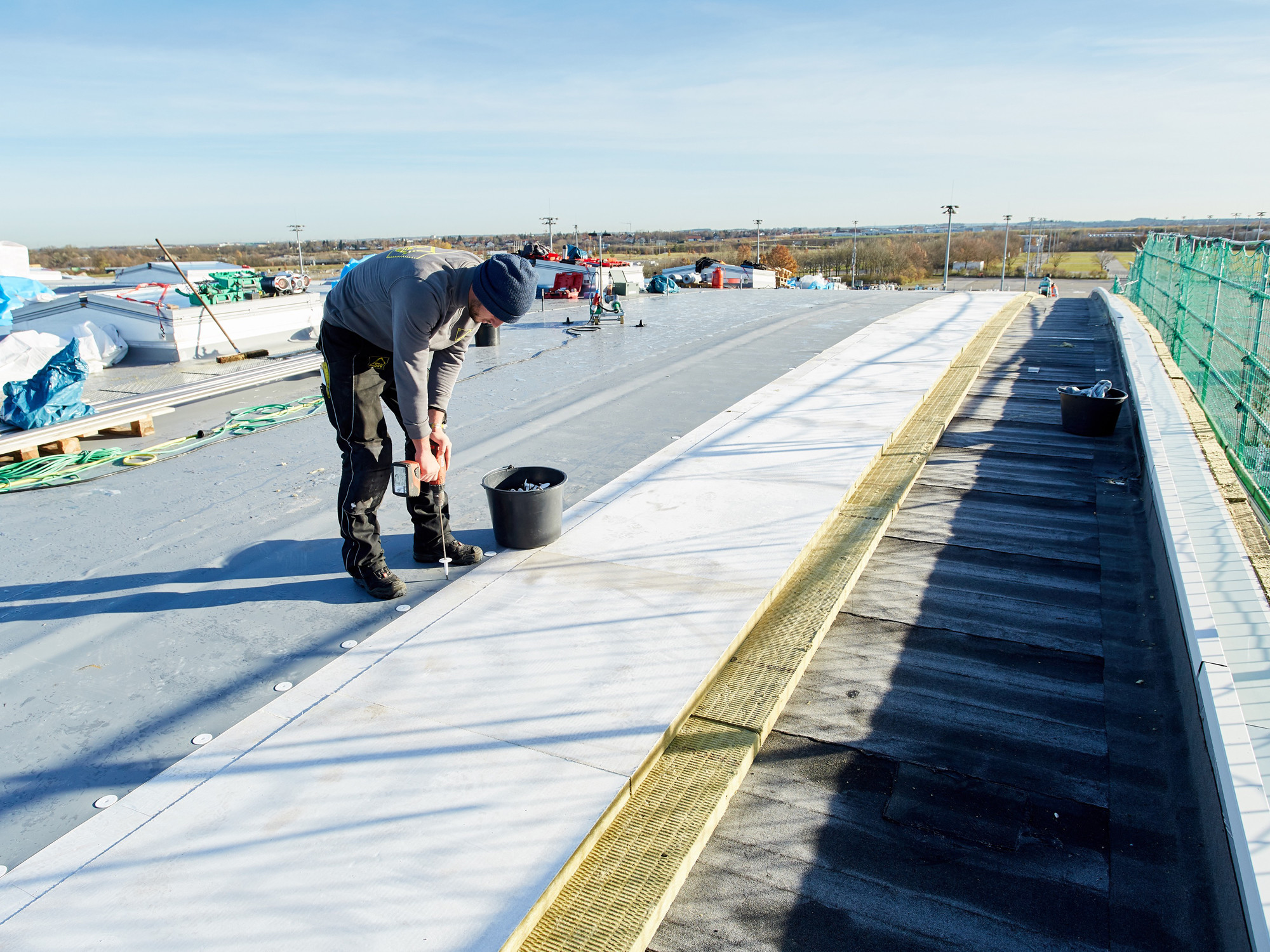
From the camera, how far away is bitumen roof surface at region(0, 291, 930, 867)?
252cm

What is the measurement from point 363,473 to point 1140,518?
13.4 ft

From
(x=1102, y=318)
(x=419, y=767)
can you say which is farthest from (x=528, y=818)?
(x=1102, y=318)

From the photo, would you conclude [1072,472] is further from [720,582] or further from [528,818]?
[528,818]

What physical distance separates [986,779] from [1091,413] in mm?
4244

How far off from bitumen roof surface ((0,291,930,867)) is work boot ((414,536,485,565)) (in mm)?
65

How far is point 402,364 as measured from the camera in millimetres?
2980

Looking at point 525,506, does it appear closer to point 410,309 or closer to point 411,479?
point 411,479

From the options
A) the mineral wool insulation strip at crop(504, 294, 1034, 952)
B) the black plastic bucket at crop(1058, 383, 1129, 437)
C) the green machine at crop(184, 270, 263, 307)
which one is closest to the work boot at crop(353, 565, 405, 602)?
the mineral wool insulation strip at crop(504, 294, 1034, 952)

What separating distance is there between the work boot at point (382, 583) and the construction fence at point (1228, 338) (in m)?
4.28

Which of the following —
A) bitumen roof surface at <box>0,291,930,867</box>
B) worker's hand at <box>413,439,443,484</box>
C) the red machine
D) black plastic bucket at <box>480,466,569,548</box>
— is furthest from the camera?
the red machine

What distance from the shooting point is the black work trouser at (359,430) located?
3314mm

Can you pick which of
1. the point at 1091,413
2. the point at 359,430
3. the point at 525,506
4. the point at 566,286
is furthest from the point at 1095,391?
the point at 566,286

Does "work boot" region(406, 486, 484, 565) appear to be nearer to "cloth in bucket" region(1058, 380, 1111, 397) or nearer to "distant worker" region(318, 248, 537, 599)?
"distant worker" region(318, 248, 537, 599)

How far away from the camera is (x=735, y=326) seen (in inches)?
449
